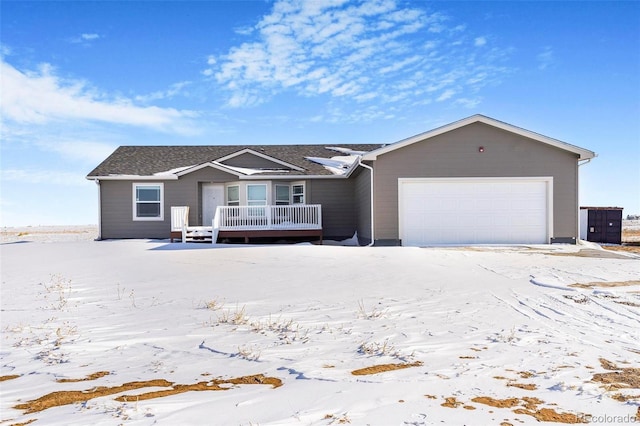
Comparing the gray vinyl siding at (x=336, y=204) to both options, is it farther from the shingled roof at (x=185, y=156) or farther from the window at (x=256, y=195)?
the window at (x=256, y=195)

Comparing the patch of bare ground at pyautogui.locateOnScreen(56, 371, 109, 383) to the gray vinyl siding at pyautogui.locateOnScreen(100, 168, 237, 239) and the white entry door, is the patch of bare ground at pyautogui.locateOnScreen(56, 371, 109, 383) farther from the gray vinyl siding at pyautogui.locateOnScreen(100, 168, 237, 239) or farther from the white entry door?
the white entry door

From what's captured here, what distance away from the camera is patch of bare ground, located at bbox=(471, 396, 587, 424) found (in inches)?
108

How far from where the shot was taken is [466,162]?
1497 cm

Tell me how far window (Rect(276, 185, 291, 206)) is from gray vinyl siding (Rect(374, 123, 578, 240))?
5.43 meters

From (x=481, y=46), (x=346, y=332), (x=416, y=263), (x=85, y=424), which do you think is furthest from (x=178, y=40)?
(x=85, y=424)

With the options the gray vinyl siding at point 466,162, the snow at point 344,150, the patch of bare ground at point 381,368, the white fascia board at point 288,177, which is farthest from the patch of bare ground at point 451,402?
the snow at point 344,150

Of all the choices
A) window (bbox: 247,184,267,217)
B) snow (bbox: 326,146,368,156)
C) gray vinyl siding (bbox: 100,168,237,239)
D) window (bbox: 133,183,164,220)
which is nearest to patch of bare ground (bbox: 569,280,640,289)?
window (bbox: 247,184,267,217)

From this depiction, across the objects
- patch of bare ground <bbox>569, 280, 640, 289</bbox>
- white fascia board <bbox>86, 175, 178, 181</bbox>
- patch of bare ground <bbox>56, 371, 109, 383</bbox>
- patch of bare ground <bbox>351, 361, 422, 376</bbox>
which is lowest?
patch of bare ground <bbox>56, 371, 109, 383</bbox>

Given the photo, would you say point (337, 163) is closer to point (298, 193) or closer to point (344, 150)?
point (298, 193)

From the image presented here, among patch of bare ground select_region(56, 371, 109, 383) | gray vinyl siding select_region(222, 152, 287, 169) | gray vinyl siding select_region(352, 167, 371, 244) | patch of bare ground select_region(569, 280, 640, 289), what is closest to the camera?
patch of bare ground select_region(56, 371, 109, 383)

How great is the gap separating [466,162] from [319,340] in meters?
12.0

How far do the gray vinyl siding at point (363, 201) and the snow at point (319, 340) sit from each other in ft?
21.8

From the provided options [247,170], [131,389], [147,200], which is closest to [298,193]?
[247,170]

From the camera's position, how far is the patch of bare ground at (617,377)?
3.26 metres
